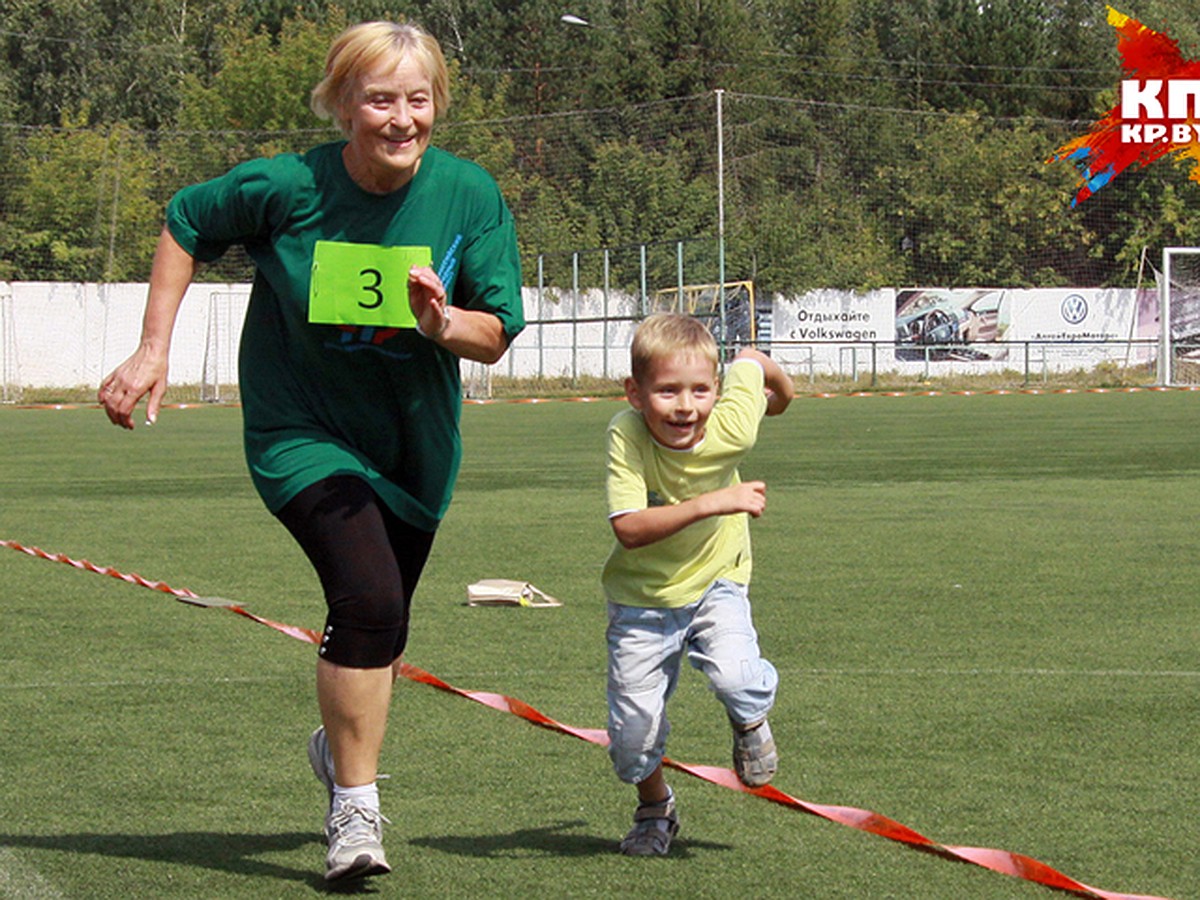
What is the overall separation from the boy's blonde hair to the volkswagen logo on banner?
5467cm

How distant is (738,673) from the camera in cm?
446

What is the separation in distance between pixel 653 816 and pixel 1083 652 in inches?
133

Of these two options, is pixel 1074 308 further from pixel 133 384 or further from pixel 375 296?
pixel 133 384

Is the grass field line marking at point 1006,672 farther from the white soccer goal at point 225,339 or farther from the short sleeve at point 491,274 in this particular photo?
the white soccer goal at point 225,339

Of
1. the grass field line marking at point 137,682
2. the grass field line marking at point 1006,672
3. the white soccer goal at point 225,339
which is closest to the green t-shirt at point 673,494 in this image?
the grass field line marking at point 1006,672

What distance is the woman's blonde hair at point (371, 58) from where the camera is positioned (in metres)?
4.33

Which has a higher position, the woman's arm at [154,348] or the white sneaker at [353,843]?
the woman's arm at [154,348]

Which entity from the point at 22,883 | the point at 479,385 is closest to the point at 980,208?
the point at 479,385

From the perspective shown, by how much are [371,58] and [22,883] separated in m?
1.97

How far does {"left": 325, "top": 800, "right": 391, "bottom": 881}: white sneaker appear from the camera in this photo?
13.4 feet

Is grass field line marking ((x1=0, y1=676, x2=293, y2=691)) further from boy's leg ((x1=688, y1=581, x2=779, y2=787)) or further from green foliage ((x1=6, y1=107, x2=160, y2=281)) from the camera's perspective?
green foliage ((x1=6, y1=107, x2=160, y2=281))

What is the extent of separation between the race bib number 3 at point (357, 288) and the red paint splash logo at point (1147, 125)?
50155mm

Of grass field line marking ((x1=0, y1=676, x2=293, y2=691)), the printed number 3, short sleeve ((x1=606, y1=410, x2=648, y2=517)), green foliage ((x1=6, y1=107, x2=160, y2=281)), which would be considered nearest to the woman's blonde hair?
the printed number 3

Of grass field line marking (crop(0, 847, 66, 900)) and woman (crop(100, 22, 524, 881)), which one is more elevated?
woman (crop(100, 22, 524, 881))
